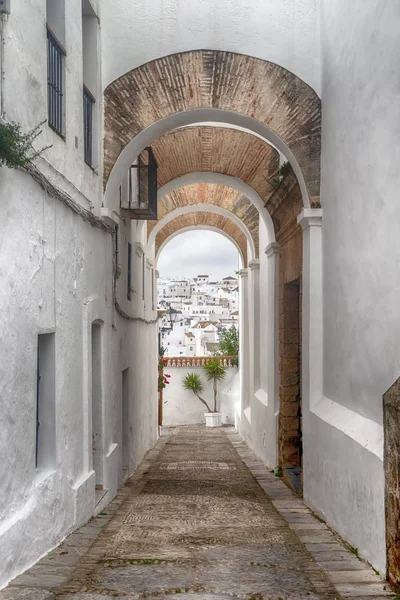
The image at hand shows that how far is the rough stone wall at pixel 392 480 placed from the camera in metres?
4.16

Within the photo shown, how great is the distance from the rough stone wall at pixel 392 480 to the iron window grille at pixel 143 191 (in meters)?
5.76

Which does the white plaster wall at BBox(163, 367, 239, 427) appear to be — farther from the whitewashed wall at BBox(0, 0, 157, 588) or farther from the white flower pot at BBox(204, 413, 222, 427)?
the whitewashed wall at BBox(0, 0, 157, 588)

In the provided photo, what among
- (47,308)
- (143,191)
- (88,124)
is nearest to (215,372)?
(143,191)

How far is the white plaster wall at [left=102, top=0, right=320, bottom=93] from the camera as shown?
7.57 metres

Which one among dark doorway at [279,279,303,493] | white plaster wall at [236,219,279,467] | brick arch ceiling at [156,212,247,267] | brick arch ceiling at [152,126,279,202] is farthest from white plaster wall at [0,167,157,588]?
brick arch ceiling at [156,212,247,267]

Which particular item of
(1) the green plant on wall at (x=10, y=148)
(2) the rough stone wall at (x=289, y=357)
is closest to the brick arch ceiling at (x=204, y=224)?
(2) the rough stone wall at (x=289, y=357)

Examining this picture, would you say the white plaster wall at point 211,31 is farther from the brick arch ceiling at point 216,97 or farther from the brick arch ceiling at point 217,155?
the brick arch ceiling at point 217,155

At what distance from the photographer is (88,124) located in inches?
288

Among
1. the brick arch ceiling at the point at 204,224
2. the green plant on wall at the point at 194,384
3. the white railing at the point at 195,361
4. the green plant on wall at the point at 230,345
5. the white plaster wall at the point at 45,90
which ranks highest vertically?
the brick arch ceiling at the point at 204,224

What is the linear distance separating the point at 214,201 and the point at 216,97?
6.79 m

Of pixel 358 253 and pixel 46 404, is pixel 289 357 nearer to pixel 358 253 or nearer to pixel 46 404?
pixel 358 253

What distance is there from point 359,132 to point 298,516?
387 cm

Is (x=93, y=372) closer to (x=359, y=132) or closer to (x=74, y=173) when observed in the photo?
(x=74, y=173)

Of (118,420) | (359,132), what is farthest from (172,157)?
(359,132)
